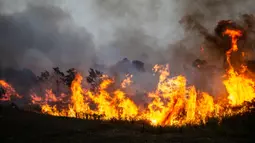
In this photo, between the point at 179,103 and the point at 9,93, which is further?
the point at 9,93

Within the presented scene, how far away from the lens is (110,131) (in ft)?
121

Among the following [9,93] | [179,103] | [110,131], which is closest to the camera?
[110,131]

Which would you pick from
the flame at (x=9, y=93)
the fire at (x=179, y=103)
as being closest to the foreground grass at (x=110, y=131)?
the fire at (x=179, y=103)

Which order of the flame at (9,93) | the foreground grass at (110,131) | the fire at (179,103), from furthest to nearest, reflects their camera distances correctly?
the flame at (9,93)
the fire at (179,103)
the foreground grass at (110,131)

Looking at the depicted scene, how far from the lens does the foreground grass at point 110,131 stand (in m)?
31.5

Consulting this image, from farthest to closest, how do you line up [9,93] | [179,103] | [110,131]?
[9,93] < [179,103] < [110,131]

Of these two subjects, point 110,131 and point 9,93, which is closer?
point 110,131

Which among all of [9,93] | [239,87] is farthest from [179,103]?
[9,93]

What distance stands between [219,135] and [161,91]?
23.9 m

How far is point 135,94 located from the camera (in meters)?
77.2

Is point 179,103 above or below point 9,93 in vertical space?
below

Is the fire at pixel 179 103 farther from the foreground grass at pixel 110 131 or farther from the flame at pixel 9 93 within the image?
the flame at pixel 9 93

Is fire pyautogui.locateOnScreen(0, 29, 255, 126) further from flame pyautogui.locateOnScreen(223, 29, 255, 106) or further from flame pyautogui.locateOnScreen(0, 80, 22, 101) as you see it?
flame pyautogui.locateOnScreen(0, 80, 22, 101)

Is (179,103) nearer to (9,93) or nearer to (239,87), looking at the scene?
(239,87)
